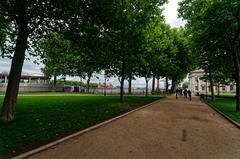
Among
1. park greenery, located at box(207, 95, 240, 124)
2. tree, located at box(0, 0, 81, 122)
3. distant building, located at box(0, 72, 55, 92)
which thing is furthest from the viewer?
distant building, located at box(0, 72, 55, 92)

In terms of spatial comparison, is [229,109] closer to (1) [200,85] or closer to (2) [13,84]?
(2) [13,84]

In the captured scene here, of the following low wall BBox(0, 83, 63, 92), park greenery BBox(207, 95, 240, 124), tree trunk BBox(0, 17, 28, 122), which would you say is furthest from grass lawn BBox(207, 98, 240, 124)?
low wall BBox(0, 83, 63, 92)

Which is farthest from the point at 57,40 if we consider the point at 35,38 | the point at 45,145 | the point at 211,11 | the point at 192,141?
the point at 211,11

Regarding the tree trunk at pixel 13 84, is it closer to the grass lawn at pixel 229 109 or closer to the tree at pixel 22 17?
the tree at pixel 22 17

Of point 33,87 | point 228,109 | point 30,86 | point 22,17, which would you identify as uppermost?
point 22,17

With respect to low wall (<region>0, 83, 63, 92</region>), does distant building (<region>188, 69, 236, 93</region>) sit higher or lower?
higher

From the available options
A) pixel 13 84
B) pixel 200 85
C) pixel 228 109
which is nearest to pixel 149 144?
pixel 13 84

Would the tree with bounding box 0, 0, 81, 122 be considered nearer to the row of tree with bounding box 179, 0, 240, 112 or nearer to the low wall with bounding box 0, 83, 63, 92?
the row of tree with bounding box 179, 0, 240, 112

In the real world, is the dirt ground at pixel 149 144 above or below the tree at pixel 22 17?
below

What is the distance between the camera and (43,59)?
49.1ft

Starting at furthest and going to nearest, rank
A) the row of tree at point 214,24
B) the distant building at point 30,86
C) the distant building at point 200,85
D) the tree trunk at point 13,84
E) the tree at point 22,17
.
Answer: the distant building at point 200,85 < the distant building at point 30,86 < the row of tree at point 214,24 < the tree trunk at point 13,84 < the tree at point 22,17

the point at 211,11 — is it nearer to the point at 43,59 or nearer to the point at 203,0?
the point at 203,0

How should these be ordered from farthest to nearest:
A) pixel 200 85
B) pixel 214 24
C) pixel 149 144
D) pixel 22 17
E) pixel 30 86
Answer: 1. pixel 200 85
2. pixel 30 86
3. pixel 214 24
4. pixel 22 17
5. pixel 149 144

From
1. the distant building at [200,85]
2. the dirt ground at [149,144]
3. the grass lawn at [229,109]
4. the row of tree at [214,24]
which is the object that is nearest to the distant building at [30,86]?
the grass lawn at [229,109]
